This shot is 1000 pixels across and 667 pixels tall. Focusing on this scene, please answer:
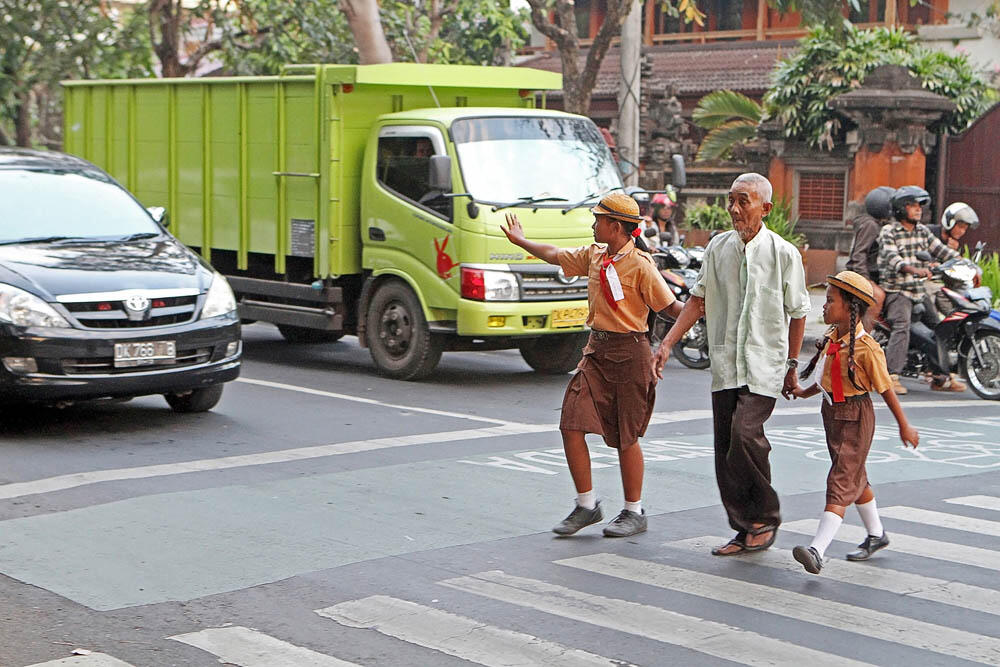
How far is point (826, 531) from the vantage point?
20.3ft

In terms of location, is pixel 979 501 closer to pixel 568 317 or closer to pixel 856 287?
pixel 856 287

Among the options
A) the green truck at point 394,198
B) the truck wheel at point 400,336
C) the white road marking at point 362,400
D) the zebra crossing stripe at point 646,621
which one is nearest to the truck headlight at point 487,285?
the green truck at point 394,198

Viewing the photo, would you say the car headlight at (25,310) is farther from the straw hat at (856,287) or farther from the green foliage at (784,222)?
the green foliage at (784,222)

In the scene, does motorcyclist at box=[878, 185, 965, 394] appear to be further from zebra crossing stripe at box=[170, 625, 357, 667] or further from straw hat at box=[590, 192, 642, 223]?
zebra crossing stripe at box=[170, 625, 357, 667]

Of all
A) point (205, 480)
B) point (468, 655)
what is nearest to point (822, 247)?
point (205, 480)

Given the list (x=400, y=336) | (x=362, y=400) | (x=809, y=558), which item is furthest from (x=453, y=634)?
(x=400, y=336)

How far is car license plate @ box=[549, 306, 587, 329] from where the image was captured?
12172 millimetres

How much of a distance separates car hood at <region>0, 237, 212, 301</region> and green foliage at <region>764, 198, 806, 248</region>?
37.1 ft

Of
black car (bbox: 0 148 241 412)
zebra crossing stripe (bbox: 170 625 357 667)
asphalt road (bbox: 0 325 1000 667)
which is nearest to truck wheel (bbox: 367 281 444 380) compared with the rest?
asphalt road (bbox: 0 325 1000 667)

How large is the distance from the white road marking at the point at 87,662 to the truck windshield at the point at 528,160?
297 inches

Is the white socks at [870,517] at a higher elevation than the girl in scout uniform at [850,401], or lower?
lower

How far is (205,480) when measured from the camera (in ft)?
26.4

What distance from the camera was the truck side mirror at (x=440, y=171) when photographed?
470 inches

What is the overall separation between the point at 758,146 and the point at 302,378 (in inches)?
416
